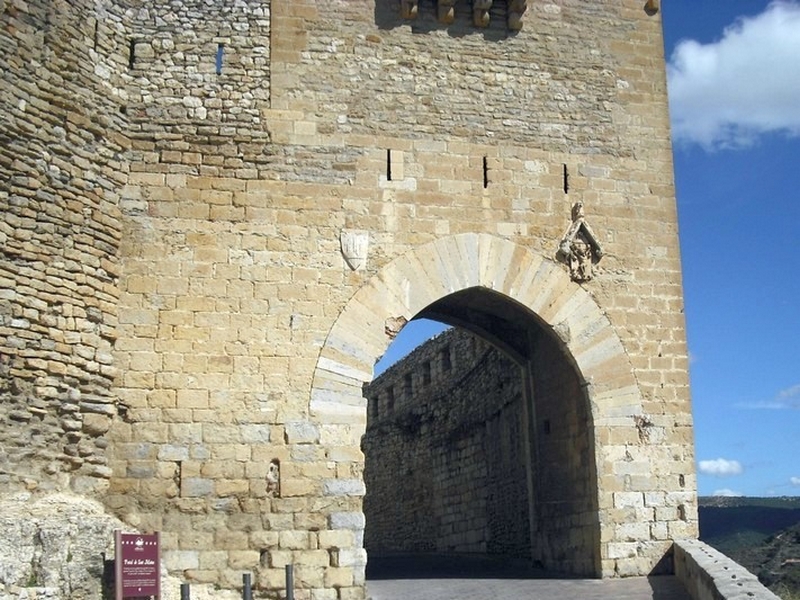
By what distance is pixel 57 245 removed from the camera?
8359 mm

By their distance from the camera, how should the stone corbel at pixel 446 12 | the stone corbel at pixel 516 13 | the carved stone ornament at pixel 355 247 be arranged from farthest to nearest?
the stone corbel at pixel 516 13 < the stone corbel at pixel 446 12 < the carved stone ornament at pixel 355 247

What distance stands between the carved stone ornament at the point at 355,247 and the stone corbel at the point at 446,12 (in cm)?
248

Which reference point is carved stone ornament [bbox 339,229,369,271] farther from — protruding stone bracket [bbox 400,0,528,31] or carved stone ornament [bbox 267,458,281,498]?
protruding stone bracket [bbox 400,0,528,31]

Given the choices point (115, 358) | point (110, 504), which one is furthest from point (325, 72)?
point (110, 504)

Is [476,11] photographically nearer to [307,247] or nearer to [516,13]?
[516,13]

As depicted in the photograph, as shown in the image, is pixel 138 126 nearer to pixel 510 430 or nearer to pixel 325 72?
pixel 325 72

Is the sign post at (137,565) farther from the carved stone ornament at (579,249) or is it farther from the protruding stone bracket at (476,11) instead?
the protruding stone bracket at (476,11)

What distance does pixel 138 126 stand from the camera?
9.35m

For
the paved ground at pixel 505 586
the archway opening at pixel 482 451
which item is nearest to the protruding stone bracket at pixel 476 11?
the archway opening at pixel 482 451

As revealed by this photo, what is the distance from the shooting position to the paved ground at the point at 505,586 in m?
8.84

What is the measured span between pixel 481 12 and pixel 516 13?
1.22 feet

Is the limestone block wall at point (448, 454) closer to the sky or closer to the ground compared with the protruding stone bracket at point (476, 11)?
closer to the ground

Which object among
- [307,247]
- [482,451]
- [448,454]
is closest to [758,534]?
[448,454]

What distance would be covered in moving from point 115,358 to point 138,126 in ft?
7.09
